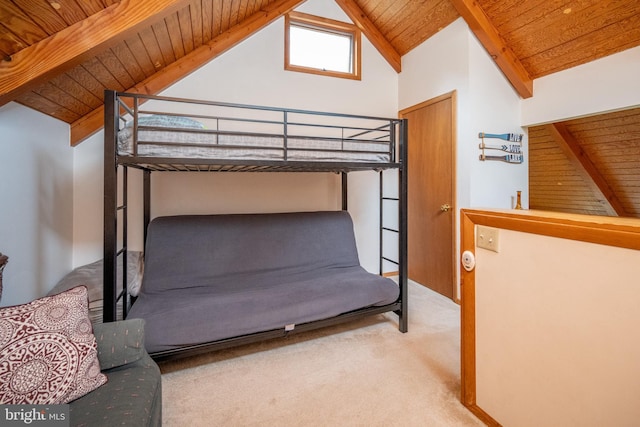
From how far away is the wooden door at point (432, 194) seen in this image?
2.97m

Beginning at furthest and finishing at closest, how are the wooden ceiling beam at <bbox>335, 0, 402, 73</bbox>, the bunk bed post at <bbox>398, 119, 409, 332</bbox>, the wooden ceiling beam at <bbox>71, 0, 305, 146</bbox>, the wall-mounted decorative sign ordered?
the wooden ceiling beam at <bbox>335, 0, 402, 73</bbox> < the wall-mounted decorative sign < the wooden ceiling beam at <bbox>71, 0, 305, 146</bbox> < the bunk bed post at <bbox>398, 119, 409, 332</bbox>

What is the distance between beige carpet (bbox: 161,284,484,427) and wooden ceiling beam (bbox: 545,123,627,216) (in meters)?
2.73

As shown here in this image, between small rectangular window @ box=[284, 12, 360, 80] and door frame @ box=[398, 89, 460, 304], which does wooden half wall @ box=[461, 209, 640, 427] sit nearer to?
door frame @ box=[398, 89, 460, 304]

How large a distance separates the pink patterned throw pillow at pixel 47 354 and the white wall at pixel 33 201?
3.21ft

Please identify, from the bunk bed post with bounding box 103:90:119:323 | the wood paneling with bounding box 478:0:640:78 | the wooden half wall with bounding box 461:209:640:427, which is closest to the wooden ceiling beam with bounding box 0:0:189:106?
the bunk bed post with bounding box 103:90:119:323

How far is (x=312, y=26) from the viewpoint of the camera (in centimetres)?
329

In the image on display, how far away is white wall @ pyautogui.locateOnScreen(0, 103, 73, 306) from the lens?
1.72 metres

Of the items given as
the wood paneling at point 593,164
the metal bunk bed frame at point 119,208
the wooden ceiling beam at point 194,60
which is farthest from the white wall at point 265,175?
the wood paneling at point 593,164

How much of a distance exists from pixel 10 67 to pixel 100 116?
45.7 inches

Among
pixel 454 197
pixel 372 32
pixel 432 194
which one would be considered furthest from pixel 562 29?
pixel 372 32

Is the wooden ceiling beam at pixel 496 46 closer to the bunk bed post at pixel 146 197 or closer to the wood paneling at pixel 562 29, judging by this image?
the wood paneling at pixel 562 29

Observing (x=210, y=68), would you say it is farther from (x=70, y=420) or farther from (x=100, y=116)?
(x=70, y=420)

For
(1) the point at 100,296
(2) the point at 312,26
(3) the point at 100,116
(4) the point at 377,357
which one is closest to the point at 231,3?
(2) the point at 312,26

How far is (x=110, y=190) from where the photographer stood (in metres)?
1.60
